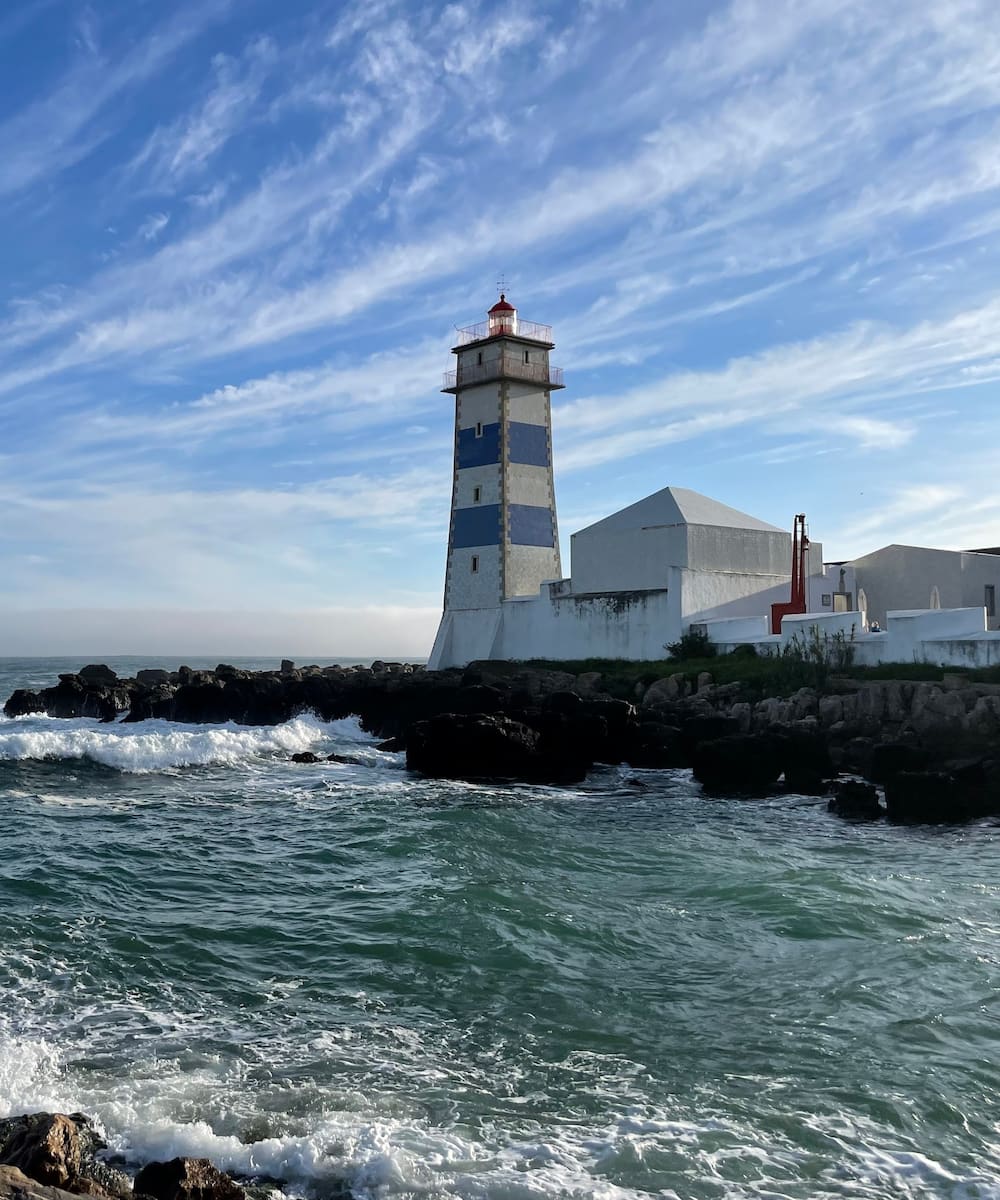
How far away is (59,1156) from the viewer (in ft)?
15.0

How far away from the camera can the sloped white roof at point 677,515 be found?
27500 millimetres

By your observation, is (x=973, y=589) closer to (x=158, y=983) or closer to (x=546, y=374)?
(x=546, y=374)

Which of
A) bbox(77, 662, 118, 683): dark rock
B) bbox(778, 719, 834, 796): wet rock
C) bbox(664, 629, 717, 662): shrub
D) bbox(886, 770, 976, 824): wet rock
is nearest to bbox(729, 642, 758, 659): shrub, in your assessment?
bbox(664, 629, 717, 662): shrub

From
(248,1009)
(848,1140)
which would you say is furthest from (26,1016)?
(848,1140)

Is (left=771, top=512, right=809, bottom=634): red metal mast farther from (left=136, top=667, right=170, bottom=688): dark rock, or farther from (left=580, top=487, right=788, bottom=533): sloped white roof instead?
(left=136, top=667, right=170, bottom=688): dark rock

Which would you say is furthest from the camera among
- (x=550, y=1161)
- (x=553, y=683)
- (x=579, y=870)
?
(x=553, y=683)

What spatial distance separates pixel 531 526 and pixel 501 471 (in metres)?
1.82

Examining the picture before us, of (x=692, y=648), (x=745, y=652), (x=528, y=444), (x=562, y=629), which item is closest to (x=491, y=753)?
(x=745, y=652)

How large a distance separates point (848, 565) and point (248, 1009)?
25.4 m

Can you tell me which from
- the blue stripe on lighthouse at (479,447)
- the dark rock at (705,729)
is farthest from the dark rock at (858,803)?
the blue stripe on lighthouse at (479,447)

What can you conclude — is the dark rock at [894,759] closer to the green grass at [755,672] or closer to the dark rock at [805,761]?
the dark rock at [805,761]

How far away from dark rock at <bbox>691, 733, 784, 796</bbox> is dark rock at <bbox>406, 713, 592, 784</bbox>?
2.26 meters

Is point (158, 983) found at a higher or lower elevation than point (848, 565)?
lower

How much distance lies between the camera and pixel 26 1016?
680 cm
